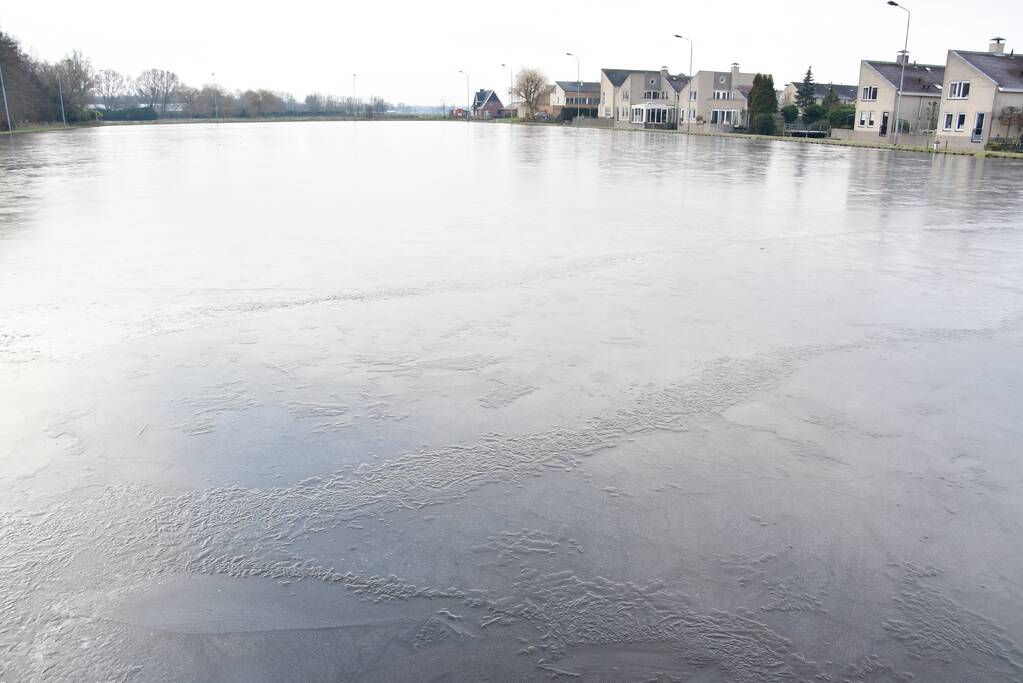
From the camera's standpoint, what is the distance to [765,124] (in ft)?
212

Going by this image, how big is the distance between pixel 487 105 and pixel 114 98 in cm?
6324

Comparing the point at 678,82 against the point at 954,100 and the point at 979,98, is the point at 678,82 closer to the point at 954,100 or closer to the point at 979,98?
the point at 954,100

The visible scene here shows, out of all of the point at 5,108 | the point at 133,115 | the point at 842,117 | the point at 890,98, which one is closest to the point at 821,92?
the point at 842,117

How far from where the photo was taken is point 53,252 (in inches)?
464

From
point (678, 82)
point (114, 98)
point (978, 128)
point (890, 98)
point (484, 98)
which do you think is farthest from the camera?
point (484, 98)

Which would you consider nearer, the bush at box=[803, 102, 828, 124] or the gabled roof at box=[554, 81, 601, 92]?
the bush at box=[803, 102, 828, 124]

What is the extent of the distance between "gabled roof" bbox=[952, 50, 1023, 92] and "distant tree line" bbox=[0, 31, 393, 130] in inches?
2512

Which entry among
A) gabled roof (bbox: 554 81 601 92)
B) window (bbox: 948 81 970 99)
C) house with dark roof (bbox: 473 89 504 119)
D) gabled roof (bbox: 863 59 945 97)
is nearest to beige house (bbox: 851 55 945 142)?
gabled roof (bbox: 863 59 945 97)

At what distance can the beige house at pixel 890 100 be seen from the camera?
5394cm

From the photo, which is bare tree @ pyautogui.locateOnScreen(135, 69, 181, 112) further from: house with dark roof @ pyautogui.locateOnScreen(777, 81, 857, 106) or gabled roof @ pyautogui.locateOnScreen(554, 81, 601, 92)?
house with dark roof @ pyautogui.locateOnScreen(777, 81, 857, 106)

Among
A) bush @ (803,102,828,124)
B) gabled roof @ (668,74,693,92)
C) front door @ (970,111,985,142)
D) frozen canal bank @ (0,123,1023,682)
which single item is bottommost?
frozen canal bank @ (0,123,1023,682)

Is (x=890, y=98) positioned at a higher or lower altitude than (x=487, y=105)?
lower

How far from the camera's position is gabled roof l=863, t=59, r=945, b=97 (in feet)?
180

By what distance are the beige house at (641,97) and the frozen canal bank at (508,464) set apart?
75.5m
